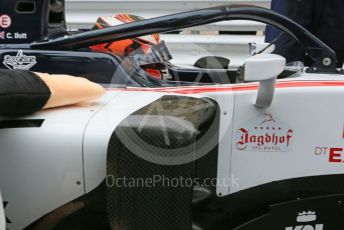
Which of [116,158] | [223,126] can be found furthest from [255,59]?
[116,158]

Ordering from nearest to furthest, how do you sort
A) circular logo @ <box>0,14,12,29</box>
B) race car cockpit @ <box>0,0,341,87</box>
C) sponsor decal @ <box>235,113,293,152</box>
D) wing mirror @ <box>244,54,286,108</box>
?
1. wing mirror @ <box>244,54,286,108</box>
2. sponsor decal @ <box>235,113,293,152</box>
3. race car cockpit @ <box>0,0,341,87</box>
4. circular logo @ <box>0,14,12,29</box>

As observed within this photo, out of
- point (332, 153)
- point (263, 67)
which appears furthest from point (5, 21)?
point (332, 153)

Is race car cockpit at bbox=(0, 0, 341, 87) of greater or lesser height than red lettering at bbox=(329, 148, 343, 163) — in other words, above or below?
above

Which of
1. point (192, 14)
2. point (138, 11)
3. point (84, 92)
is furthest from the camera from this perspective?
point (138, 11)

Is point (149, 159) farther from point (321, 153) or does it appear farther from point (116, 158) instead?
point (321, 153)

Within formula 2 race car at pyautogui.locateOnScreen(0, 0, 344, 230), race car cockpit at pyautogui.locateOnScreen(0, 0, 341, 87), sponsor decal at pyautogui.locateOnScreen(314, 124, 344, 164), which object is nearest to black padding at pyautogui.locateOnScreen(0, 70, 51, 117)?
formula 2 race car at pyautogui.locateOnScreen(0, 0, 344, 230)

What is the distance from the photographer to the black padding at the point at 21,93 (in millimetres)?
1259

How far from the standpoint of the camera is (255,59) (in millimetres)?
1220

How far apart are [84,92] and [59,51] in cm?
40

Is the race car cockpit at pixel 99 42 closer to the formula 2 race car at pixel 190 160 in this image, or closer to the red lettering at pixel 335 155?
the formula 2 race car at pixel 190 160

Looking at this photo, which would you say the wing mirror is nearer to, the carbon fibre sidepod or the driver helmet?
the carbon fibre sidepod

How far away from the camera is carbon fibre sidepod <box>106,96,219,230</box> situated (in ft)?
4.14

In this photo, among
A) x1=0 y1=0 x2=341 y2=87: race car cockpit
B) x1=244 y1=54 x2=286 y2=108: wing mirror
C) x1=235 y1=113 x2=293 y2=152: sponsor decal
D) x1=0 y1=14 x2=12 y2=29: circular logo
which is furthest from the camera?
x1=0 y1=14 x2=12 y2=29: circular logo

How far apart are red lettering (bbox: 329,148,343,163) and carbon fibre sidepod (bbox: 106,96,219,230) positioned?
40 cm
